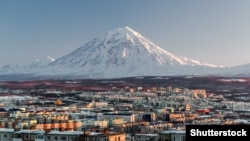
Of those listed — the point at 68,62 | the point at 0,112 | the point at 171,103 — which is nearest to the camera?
the point at 0,112

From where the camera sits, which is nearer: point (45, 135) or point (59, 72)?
point (45, 135)

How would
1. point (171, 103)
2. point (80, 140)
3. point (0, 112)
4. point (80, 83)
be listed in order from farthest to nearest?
1. point (80, 83)
2. point (171, 103)
3. point (0, 112)
4. point (80, 140)

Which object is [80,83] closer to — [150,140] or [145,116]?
[145,116]

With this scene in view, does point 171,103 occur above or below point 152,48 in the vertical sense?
below

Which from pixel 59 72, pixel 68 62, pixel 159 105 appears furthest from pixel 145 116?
pixel 68 62

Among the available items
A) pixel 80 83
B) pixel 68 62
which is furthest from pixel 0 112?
pixel 68 62

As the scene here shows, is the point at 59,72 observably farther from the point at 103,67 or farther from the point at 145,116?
the point at 145,116
